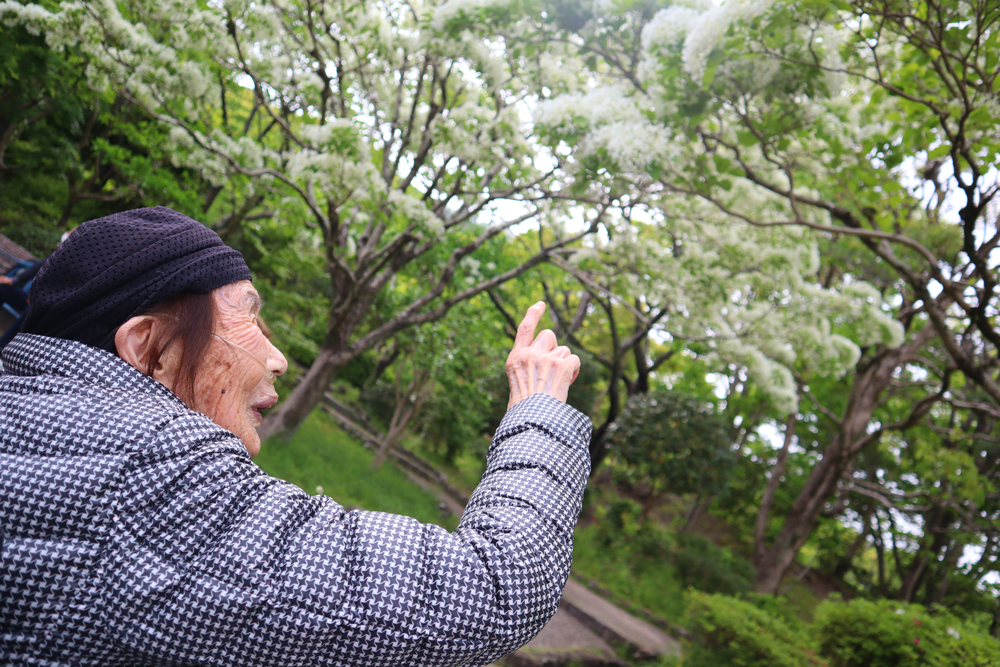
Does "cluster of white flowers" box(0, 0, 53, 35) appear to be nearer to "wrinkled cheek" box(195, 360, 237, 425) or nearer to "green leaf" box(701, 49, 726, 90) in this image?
"green leaf" box(701, 49, 726, 90)

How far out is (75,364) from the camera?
93 centimetres

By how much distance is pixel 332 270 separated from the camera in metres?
7.74

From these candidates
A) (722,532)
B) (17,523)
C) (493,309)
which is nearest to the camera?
(17,523)

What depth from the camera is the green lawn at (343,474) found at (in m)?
8.01

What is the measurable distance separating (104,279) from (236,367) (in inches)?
11.8

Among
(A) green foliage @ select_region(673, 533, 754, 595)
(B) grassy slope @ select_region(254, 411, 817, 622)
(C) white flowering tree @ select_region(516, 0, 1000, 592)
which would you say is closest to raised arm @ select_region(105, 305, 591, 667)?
(C) white flowering tree @ select_region(516, 0, 1000, 592)

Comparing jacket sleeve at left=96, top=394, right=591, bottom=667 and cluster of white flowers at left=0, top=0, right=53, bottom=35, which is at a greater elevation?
cluster of white flowers at left=0, top=0, right=53, bottom=35

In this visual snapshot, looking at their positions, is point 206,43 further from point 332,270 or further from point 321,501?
point 321,501

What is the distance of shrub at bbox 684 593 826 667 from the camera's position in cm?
588

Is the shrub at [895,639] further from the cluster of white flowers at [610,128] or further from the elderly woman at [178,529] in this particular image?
the elderly woman at [178,529]

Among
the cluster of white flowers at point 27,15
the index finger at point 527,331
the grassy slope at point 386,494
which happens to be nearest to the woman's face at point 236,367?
the index finger at point 527,331

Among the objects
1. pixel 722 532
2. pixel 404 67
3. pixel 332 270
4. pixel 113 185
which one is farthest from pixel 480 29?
pixel 722 532

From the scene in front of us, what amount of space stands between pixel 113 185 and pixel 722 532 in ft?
70.4

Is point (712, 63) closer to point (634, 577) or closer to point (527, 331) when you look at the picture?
point (527, 331)
